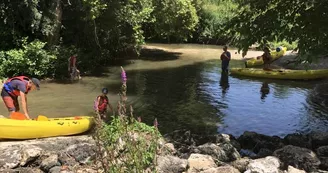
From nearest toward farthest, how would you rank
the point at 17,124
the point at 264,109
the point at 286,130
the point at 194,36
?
the point at 17,124, the point at 286,130, the point at 264,109, the point at 194,36

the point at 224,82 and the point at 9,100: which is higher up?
the point at 9,100

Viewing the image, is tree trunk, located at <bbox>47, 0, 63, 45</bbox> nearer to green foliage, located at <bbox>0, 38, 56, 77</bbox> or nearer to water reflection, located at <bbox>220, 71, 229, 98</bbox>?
green foliage, located at <bbox>0, 38, 56, 77</bbox>

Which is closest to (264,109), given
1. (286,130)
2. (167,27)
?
(286,130)

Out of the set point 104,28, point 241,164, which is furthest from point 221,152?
point 104,28

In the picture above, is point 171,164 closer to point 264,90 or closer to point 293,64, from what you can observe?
point 264,90

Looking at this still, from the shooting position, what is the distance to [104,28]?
63.0ft

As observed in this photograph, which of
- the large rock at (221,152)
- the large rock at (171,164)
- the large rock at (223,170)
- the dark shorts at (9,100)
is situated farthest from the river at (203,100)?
the large rock at (223,170)

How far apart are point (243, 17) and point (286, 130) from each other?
367 cm

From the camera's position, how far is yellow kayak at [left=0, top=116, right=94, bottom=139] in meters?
8.85

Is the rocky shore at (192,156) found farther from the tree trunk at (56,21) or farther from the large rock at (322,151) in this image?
the tree trunk at (56,21)

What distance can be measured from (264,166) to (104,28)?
13.8 meters

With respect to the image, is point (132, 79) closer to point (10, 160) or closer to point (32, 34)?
point (32, 34)

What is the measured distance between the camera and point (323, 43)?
29.3ft

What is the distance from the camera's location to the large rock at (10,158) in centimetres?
714
